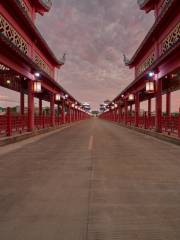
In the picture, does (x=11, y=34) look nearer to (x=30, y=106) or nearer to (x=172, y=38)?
(x=30, y=106)

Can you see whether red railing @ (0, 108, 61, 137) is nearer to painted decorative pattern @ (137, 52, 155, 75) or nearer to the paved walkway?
the paved walkway

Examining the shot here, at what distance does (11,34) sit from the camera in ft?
54.0

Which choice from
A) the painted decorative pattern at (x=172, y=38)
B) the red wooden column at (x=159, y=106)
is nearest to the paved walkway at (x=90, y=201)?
→ the red wooden column at (x=159, y=106)

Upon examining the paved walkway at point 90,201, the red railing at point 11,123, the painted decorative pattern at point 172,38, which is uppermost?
the painted decorative pattern at point 172,38

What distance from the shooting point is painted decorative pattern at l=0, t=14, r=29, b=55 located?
1516 centimetres

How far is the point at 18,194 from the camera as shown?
13.9 ft

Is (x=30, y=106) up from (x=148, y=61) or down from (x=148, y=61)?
down

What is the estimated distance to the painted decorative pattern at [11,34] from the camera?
15165 mm

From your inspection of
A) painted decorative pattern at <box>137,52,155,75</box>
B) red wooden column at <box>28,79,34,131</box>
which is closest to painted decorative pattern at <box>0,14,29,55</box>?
red wooden column at <box>28,79,34,131</box>

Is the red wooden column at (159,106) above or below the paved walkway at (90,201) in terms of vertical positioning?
above

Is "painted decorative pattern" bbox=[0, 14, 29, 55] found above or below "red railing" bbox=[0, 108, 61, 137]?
above

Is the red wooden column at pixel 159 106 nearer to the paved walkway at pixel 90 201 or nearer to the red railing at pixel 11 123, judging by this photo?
the red railing at pixel 11 123

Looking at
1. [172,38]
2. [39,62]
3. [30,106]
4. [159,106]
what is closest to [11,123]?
[30,106]

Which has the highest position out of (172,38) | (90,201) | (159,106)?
(172,38)
